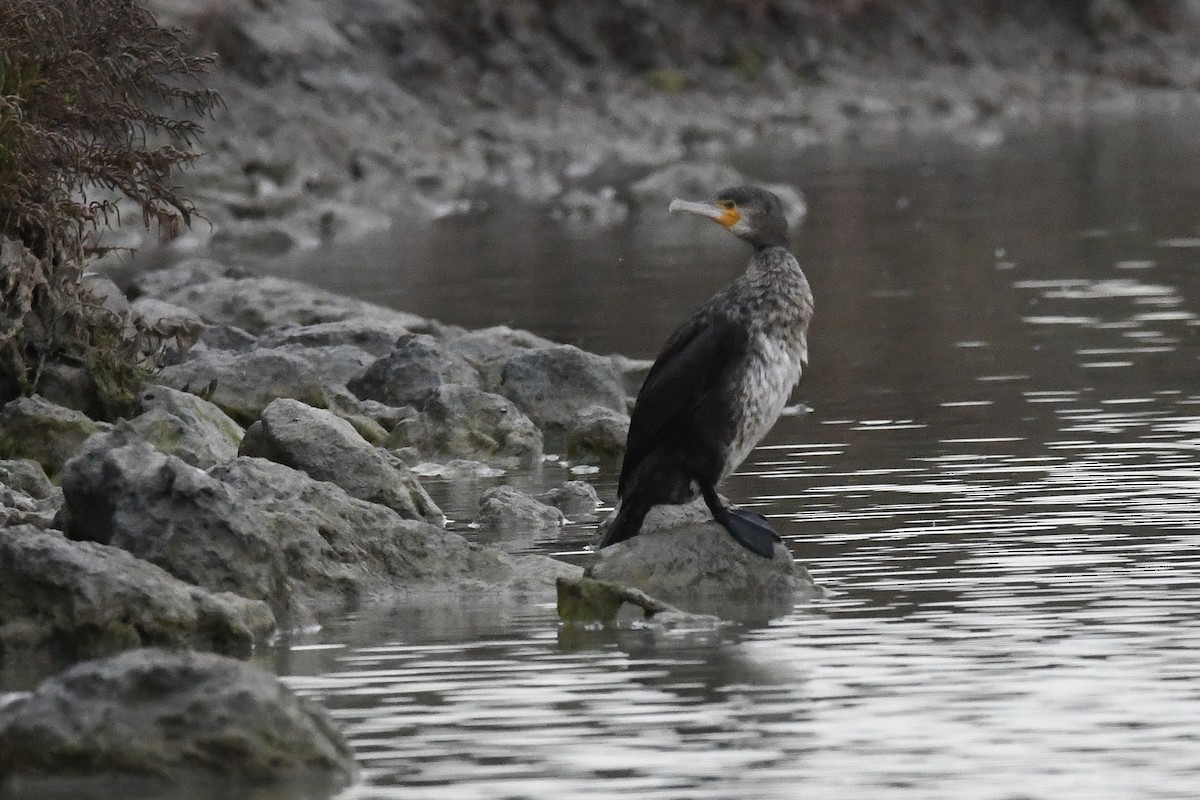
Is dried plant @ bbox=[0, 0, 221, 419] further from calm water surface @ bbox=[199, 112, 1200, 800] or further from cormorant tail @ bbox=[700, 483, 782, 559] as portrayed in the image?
cormorant tail @ bbox=[700, 483, 782, 559]

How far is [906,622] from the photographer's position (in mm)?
9859

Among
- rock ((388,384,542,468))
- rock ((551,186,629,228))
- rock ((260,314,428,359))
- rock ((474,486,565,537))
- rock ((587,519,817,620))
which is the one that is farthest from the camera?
rock ((551,186,629,228))

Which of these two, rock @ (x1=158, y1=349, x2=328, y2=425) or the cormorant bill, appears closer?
the cormorant bill

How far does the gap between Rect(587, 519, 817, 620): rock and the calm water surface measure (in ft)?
0.85

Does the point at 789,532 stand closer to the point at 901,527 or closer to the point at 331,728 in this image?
the point at 901,527

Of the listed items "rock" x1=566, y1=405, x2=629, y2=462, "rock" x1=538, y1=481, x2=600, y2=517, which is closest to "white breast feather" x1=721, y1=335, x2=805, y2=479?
"rock" x1=538, y1=481, x2=600, y2=517

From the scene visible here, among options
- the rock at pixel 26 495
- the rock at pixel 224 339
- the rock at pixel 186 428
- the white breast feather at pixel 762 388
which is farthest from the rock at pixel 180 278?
the white breast feather at pixel 762 388

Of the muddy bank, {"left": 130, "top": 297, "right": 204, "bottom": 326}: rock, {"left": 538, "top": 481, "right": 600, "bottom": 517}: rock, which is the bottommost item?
{"left": 538, "top": 481, "right": 600, "bottom": 517}: rock

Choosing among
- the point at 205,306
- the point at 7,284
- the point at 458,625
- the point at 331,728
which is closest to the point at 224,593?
the point at 458,625

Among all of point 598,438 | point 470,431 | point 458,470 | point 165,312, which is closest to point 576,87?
point 165,312

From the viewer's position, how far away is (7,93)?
14.3m

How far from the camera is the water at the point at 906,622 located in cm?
776

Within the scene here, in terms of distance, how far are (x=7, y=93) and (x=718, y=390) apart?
530cm

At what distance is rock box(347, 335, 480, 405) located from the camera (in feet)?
55.8
